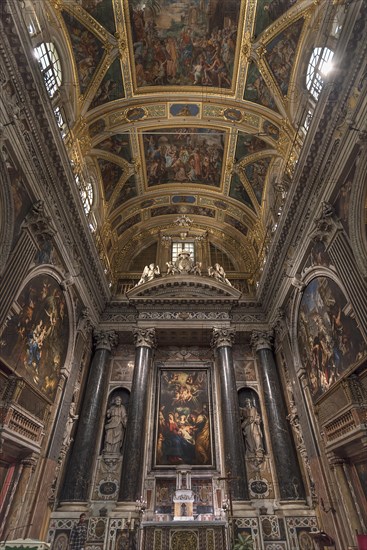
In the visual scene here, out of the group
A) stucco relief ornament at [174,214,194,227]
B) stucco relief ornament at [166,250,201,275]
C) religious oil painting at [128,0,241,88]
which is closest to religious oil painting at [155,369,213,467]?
stucco relief ornament at [166,250,201,275]

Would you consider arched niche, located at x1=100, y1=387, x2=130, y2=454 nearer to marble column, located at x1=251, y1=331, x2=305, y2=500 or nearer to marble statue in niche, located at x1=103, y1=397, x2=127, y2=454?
marble statue in niche, located at x1=103, y1=397, x2=127, y2=454

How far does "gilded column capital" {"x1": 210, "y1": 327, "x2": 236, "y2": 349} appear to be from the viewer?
14724 mm

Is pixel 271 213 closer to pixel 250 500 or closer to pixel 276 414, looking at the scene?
pixel 276 414

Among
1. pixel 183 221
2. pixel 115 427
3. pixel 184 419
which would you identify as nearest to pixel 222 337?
pixel 184 419

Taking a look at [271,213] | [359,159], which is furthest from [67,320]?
[359,159]

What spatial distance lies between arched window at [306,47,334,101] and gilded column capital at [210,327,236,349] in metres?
9.69

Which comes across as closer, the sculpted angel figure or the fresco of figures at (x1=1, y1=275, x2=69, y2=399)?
the fresco of figures at (x1=1, y1=275, x2=69, y2=399)

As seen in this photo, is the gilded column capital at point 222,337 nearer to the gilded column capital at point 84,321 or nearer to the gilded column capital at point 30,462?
the gilded column capital at point 84,321

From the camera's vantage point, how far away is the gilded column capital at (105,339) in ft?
48.6

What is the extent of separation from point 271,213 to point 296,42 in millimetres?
6384

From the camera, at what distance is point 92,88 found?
40.9ft

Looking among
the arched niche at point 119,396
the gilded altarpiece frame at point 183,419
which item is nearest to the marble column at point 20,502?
the arched niche at point 119,396

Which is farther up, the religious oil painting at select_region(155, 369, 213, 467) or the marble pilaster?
the religious oil painting at select_region(155, 369, 213, 467)

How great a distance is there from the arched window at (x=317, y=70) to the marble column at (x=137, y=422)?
11.3 meters
